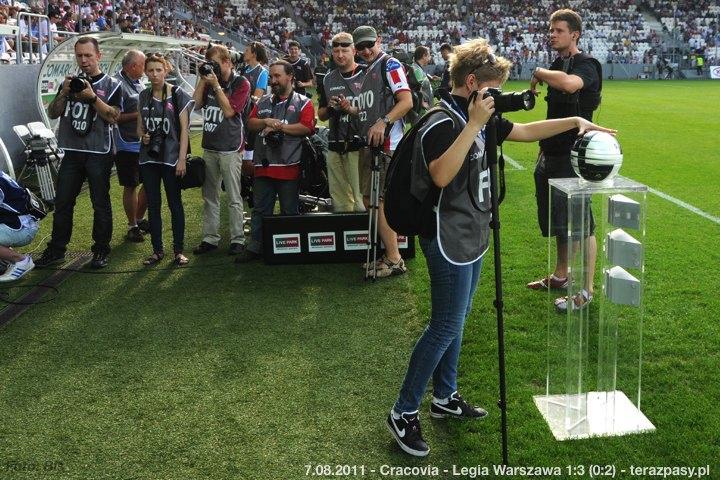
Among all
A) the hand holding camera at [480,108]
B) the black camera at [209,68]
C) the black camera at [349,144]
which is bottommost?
the black camera at [349,144]

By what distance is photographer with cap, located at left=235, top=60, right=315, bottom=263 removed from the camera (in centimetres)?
654

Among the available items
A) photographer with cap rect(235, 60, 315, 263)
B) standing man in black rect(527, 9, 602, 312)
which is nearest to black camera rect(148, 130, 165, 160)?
photographer with cap rect(235, 60, 315, 263)

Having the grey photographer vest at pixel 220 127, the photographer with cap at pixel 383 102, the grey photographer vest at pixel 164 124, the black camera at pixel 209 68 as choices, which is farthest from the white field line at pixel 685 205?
the grey photographer vest at pixel 164 124

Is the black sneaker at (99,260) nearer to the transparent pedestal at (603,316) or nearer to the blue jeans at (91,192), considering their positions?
the blue jeans at (91,192)

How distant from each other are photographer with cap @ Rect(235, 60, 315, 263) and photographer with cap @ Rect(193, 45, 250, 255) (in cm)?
30

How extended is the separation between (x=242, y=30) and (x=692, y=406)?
38.3 metres

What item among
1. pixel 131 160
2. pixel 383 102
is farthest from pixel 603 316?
pixel 131 160

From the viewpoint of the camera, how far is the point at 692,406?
3865 mm

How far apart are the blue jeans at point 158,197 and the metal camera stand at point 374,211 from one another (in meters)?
1.74

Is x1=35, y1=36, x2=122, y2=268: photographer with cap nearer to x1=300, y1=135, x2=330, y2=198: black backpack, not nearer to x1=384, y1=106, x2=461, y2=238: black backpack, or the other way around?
x1=300, y1=135, x2=330, y2=198: black backpack

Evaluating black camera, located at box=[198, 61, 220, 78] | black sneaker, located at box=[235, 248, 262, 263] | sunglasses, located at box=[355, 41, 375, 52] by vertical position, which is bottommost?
black sneaker, located at box=[235, 248, 262, 263]

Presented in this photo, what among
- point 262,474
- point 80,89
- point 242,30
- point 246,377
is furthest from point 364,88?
point 242,30

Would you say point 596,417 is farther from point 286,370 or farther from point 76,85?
point 76,85

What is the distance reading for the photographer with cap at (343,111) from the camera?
20.1ft
